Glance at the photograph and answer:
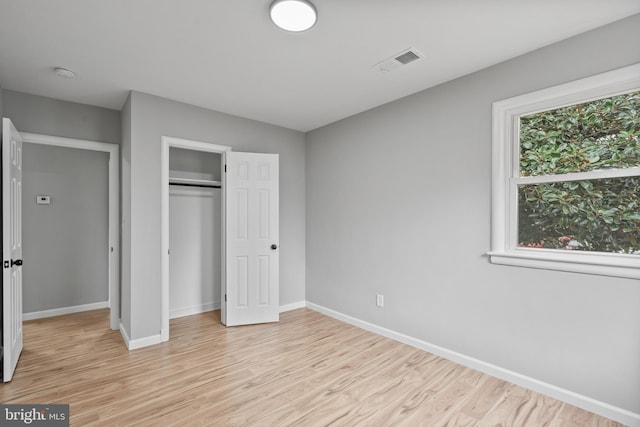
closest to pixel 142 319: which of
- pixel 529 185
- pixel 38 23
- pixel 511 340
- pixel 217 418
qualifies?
pixel 217 418

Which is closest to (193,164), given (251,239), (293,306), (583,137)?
(251,239)

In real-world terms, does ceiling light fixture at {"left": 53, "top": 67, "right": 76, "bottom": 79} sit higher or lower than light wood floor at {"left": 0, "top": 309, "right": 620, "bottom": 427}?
higher

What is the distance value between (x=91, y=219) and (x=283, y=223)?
107 inches

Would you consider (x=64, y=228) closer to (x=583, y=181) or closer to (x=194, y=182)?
(x=194, y=182)

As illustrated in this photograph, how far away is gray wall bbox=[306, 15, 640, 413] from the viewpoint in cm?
208

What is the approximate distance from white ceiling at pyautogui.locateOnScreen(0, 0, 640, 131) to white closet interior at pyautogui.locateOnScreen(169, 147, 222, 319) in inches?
45.5

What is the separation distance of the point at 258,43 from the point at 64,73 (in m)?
1.82

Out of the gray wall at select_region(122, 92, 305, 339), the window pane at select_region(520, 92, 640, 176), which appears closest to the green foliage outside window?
the window pane at select_region(520, 92, 640, 176)

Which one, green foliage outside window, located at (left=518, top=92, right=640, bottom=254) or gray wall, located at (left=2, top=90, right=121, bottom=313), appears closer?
green foliage outside window, located at (left=518, top=92, right=640, bottom=254)

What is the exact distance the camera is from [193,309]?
4.24 metres

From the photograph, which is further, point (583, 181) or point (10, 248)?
point (10, 248)

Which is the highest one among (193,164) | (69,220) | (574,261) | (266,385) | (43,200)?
(193,164)

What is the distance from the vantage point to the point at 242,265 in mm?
3865

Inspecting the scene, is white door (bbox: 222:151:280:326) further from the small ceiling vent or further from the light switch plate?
the light switch plate
